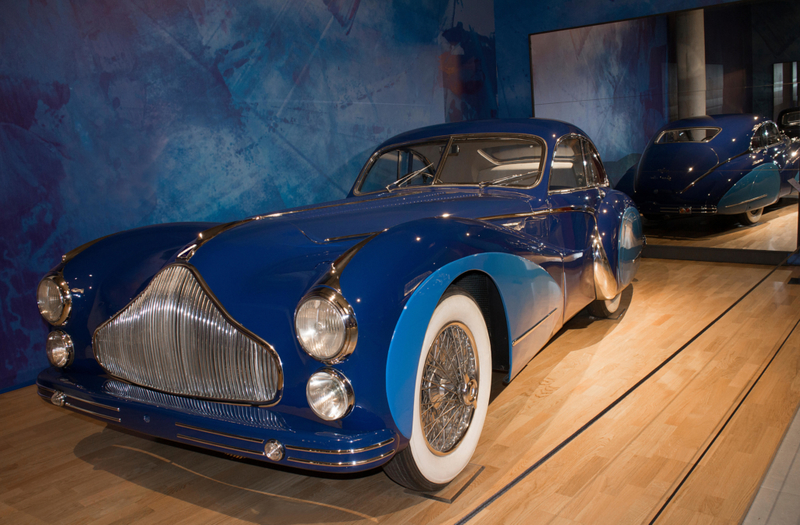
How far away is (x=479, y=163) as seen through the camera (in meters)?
3.05

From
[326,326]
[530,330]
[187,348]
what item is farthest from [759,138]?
[187,348]

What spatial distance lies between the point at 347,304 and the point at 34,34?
2749mm

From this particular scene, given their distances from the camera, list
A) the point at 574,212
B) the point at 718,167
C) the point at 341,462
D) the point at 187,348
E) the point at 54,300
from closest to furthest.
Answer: the point at 341,462, the point at 187,348, the point at 54,300, the point at 574,212, the point at 718,167

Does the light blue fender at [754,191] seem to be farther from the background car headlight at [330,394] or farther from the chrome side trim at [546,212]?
the background car headlight at [330,394]

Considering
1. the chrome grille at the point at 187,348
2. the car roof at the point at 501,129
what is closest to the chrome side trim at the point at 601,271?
the car roof at the point at 501,129

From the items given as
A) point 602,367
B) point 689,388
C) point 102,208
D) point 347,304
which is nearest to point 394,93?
point 102,208

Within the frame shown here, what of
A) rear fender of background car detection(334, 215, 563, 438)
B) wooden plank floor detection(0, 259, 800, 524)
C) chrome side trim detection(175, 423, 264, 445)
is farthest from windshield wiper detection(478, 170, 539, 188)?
chrome side trim detection(175, 423, 264, 445)

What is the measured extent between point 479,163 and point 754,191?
131 inches

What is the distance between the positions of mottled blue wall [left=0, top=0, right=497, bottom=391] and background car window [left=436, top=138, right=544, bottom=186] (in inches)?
70.9

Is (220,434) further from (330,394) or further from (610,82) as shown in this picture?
(610,82)

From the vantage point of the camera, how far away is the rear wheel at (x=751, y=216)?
201 inches

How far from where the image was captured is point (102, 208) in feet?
10.9

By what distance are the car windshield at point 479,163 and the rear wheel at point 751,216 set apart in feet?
10.5

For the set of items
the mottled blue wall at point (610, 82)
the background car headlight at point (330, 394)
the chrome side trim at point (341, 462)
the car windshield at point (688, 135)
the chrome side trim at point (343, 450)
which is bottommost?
the chrome side trim at point (341, 462)
